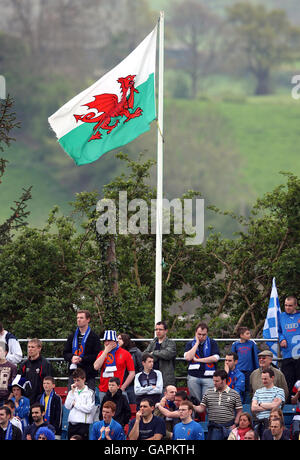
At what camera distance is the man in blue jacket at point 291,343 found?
13977 mm

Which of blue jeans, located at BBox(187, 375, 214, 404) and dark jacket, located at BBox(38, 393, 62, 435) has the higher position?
blue jeans, located at BBox(187, 375, 214, 404)

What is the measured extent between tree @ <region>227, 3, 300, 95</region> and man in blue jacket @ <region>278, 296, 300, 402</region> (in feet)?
304

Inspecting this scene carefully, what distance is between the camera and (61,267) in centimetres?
2488

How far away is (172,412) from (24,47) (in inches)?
3667

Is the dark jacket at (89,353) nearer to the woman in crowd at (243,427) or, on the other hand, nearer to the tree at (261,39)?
the woman in crowd at (243,427)

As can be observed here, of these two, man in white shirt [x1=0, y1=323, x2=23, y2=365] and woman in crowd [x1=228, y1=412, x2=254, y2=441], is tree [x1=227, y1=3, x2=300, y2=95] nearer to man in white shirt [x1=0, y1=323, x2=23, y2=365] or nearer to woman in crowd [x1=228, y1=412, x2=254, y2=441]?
man in white shirt [x1=0, y1=323, x2=23, y2=365]

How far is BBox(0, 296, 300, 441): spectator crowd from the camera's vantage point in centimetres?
1152

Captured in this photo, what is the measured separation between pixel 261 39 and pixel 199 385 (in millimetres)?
97004

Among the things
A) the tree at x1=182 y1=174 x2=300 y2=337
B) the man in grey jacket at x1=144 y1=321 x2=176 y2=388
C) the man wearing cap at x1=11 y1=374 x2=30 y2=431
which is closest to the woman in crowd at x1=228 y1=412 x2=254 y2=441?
the man in grey jacket at x1=144 y1=321 x2=176 y2=388

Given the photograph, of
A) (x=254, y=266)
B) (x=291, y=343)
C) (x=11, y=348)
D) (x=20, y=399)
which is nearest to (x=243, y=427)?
(x=291, y=343)

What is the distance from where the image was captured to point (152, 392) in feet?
41.6

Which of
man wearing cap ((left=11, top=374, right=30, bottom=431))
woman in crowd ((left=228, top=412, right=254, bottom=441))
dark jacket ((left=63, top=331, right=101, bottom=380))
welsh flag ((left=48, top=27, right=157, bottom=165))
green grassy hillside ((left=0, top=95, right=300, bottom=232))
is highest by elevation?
green grassy hillside ((left=0, top=95, right=300, bottom=232))

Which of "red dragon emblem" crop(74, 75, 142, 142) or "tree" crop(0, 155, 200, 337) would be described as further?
"tree" crop(0, 155, 200, 337)

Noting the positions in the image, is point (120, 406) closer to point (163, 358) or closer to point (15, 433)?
point (163, 358)
